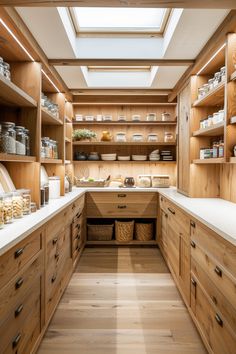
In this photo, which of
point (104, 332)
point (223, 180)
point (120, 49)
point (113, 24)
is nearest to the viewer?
point (104, 332)

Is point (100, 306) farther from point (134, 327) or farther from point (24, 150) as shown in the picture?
point (24, 150)

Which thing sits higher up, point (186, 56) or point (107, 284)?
point (186, 56)

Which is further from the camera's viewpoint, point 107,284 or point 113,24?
point 107,284

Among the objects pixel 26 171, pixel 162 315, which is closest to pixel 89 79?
pixel 26 171

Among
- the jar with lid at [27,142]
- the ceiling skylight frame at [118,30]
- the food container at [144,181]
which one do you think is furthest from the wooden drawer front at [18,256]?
the food container at [144,181]

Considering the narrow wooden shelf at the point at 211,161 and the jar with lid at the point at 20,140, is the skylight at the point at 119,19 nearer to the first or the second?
the jar with lid at the point at 20,140

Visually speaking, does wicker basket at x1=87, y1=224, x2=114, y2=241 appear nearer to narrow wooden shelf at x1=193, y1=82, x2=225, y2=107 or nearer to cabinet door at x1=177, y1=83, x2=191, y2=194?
cabinet door at x1=177, y1=83, x2=191, y2=194

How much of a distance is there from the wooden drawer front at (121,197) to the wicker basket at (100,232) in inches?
15.2

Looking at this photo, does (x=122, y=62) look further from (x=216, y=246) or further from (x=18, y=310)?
(x=18, y=310)

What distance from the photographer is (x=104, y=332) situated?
88.0 inches

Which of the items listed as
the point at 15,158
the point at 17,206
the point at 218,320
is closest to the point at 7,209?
the point at 17,206

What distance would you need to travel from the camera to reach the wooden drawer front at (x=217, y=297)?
1495mm

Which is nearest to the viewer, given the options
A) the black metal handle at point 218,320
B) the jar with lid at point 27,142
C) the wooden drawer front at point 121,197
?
the black metal handle at point 218,320

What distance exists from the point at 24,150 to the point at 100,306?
1.49m
